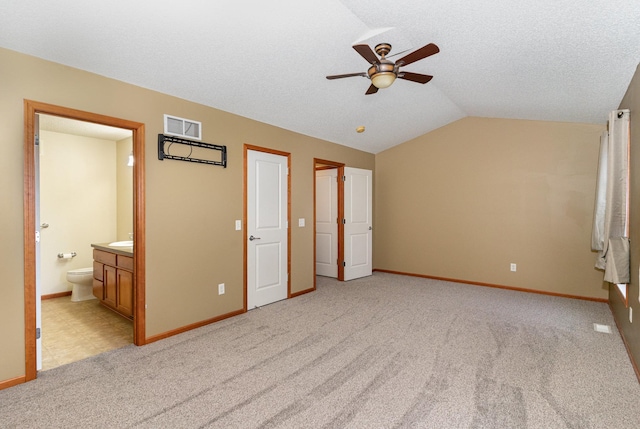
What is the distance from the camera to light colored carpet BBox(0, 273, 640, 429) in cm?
195

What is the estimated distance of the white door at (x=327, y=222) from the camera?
19.0 feet

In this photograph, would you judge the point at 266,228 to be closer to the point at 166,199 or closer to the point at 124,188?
the point at 166,199

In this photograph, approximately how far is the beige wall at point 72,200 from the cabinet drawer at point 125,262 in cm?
198

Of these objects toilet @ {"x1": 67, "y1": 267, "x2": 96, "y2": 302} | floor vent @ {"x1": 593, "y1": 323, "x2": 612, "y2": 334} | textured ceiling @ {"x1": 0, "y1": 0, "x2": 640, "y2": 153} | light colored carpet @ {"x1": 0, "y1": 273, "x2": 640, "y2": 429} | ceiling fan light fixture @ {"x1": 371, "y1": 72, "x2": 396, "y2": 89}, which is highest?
textured ceiling @ {"x1": 0, "y1": 0, "x2": 640, "y2": 153}

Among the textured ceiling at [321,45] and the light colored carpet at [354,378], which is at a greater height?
the textured ceiling at [321,45]

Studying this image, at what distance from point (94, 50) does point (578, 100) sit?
4.80m

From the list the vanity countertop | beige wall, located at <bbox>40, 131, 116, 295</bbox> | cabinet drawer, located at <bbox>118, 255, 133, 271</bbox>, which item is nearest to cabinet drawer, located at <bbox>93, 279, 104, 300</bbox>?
the vanity countertop

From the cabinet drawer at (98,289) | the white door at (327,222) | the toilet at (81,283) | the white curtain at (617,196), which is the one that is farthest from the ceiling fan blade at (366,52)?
the toilet at (81,283)

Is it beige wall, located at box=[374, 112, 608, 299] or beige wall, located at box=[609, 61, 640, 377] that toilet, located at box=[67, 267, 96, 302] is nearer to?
beige wall, located at box=[374, 112, 608, 299]

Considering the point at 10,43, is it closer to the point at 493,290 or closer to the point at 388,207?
the point at 388,207

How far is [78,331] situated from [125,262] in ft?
2.74

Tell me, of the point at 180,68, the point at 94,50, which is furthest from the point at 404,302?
the point at 94,50

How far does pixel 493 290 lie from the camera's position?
5020 mm

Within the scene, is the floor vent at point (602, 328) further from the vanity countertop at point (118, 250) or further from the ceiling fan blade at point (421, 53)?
the vanity countertop at point (118, 250)
